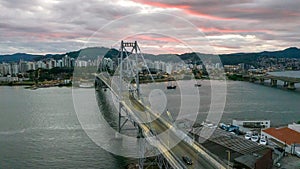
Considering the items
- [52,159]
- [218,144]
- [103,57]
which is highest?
[103,57]

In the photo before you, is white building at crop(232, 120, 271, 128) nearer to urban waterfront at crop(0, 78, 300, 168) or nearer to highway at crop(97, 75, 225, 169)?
urban waterfront at crop(0, 78, 300, 168)

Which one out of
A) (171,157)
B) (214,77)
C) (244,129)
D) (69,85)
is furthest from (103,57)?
(171,157)

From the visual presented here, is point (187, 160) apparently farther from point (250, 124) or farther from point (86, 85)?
point (86, 85)

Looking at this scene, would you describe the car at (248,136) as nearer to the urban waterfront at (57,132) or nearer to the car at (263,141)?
the car at (263,141)

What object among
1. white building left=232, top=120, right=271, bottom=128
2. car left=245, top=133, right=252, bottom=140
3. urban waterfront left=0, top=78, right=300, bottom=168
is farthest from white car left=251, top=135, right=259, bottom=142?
urban waterfront left=0, top=78, right=300, bottom=168

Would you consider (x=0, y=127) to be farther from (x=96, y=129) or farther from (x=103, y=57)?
(x=103, y=57)

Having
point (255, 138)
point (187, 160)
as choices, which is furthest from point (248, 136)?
point (187, 160)
